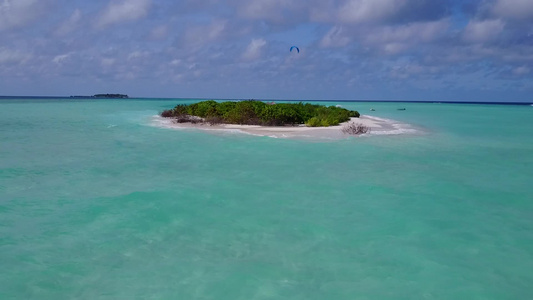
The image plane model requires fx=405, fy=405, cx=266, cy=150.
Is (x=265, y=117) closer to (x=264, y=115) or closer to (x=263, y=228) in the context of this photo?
(x=264, y=115)

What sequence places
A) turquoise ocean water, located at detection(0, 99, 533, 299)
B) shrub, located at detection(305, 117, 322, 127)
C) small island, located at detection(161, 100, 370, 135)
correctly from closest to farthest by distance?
turquoise ocean water, located at detection(0, 99, 533, 299) → shrub, located at detection(305, 117, 322, 127) → small island, located at detection(161, 100, 370, 135)

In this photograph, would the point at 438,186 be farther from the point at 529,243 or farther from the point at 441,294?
the point at 441,294

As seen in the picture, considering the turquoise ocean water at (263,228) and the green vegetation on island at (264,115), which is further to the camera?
the green vegetation on island at (264,115)

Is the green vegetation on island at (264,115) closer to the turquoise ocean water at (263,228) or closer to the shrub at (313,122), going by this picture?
the shrub at (313,122)

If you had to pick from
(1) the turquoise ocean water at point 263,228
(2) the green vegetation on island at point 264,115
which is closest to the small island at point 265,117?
(2) the green vegetation on island at point 264,115

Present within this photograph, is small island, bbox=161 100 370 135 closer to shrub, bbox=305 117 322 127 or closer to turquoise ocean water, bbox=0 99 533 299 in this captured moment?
shrub, bbox=305 117 322 127

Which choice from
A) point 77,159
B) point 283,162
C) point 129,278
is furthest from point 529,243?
point 77,159

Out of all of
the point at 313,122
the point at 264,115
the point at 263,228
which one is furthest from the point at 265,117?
the point at 263,228

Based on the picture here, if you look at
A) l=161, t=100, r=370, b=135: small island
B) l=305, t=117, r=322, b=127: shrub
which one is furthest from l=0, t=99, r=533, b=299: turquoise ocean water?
l=161, t=100, r=370, b=135: small island
